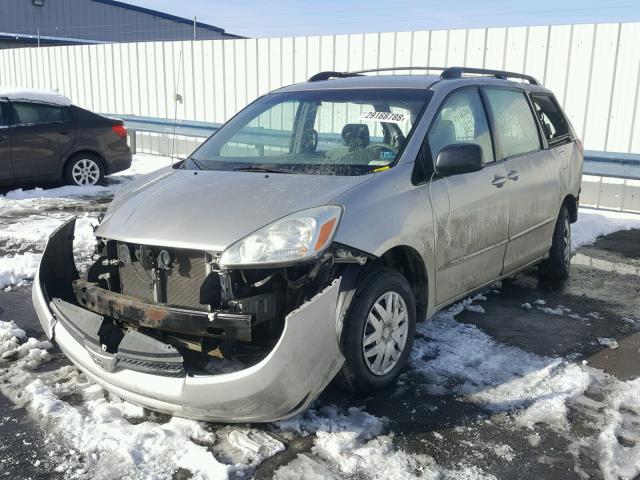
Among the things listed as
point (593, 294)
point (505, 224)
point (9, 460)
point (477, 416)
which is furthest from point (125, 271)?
point (593, 294)

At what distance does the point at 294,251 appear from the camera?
305 cm

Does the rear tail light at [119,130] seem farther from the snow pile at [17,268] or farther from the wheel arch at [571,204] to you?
the wheel arch at [571,204]

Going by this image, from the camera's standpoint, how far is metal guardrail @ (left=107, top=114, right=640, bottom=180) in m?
4.64

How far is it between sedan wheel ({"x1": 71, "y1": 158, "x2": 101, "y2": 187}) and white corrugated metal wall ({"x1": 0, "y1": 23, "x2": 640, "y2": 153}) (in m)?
1.99

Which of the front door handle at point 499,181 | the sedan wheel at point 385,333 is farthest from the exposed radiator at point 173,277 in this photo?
the front door handle at point 499,181

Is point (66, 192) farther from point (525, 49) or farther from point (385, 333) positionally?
point (385, 333)

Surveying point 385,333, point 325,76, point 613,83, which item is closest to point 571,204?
point 325,76

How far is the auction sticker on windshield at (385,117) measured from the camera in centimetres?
409

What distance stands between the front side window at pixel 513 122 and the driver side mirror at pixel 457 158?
3.02ft

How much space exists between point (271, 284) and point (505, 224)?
2198 mm

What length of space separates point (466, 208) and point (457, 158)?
45 cm

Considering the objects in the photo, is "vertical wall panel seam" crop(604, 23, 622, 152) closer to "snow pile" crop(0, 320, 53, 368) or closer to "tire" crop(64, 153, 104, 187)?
"tire" crop(64, 153, 104, 187)

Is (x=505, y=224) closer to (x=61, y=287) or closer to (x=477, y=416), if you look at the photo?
(x=477, y=416)

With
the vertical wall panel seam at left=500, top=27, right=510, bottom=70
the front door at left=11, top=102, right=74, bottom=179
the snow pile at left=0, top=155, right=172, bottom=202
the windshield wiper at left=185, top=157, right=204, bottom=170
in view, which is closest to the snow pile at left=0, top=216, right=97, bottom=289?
the windshield wiper at left=185, top=157, right=204, bottom=170
